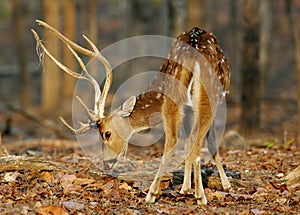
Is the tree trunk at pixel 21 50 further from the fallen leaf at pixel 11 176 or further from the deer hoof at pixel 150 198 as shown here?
the deer hoof at pixel 150 198

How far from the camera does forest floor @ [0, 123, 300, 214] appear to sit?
6098mm

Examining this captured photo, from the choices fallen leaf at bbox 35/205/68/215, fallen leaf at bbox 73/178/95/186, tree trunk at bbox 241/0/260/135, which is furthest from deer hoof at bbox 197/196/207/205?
tree trunk at bbox 241/0/260/135

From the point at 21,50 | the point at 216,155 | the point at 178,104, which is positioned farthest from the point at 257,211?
the point at 21,50

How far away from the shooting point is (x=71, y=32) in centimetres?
2444

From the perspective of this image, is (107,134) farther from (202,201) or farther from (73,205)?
(202,201)

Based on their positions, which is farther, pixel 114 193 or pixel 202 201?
pixel 114 193

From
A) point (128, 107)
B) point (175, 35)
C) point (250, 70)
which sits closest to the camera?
point (128, 107)

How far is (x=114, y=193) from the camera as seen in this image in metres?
6.79

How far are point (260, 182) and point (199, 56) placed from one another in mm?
1775

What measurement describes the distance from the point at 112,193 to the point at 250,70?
8.52m

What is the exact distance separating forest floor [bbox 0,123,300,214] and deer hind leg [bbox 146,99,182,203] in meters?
0.15

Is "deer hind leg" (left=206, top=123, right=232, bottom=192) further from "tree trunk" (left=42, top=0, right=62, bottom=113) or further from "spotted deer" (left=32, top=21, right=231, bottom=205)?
"tree trunk" (left=42, top=0, right=62, bottom=113)

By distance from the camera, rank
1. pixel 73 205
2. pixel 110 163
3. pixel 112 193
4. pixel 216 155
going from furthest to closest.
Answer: pixel 216 155, pixel 110 163, pixel 112 193, pixel 73 205

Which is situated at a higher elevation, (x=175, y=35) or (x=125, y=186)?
(x=175, y=35)
